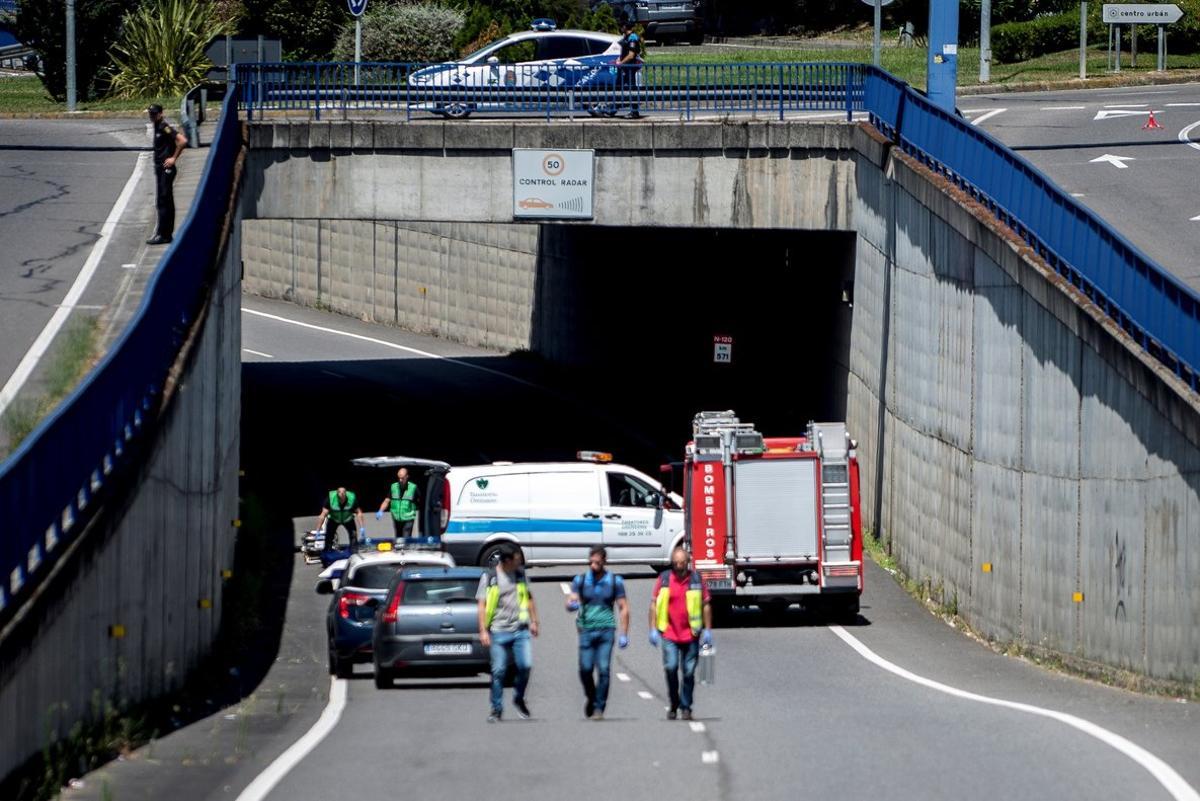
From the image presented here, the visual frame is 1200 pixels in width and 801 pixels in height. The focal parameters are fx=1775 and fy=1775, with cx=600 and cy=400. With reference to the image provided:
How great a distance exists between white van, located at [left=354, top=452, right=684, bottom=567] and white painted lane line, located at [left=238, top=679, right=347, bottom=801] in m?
8.35

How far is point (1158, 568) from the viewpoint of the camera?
1709 cm

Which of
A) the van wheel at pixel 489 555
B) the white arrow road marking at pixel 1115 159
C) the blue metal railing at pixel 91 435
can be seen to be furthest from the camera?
the white arrow road marking at pixel 1115 159

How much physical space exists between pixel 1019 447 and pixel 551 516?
8738mm

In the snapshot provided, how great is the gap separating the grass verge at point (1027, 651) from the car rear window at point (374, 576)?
23.5 feet

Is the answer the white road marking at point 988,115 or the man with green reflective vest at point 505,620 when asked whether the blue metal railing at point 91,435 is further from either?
the white road marking at point 988,115

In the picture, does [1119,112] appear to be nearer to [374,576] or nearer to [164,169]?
[164,169]

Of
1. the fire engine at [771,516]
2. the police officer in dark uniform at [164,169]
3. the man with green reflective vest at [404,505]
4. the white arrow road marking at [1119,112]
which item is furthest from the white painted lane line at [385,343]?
the fire engine at [771,516]

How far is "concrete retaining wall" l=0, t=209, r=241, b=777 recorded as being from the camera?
12.0 m

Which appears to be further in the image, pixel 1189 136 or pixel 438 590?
pixel 1189 136

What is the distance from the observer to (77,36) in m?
48.8

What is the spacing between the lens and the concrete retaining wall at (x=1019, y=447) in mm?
17062

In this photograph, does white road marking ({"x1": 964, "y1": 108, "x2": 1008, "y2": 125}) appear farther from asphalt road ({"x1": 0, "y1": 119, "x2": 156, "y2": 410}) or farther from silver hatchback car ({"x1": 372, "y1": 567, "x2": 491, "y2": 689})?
silver hatchback car ({"x1": 372, "y1": 567, "x2": 491, "y2": 689})

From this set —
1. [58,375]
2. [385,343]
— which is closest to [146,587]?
[58,375]

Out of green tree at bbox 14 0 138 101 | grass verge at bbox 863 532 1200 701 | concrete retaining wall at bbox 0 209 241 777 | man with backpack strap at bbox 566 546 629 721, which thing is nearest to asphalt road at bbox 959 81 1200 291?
grass verge at bbox 863 532 1200 701
